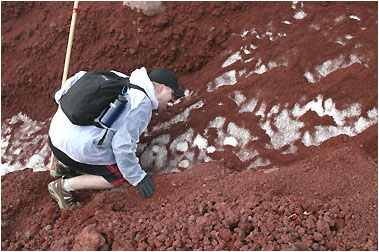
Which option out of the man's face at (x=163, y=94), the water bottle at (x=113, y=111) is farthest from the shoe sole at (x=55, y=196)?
the man's face at (x=163, y=94)

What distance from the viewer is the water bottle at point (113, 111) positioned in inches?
84.9

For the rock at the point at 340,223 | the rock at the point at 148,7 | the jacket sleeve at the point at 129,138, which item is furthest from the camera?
the rock at the point at 148,7

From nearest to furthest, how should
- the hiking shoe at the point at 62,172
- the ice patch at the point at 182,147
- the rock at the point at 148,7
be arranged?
the hiking shoe at the point at 62,172 → the ice patch at the point at 182,147 → the rock at the point at 148,7

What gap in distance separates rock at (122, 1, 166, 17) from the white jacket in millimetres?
1321

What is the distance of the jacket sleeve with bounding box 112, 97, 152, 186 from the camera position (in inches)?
87.4

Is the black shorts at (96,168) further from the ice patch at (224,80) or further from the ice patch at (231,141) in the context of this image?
the ice patch at (224,80)

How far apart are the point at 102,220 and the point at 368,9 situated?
115 inches

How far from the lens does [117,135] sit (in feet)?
7.26

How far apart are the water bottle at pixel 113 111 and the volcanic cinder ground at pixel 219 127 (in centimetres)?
61

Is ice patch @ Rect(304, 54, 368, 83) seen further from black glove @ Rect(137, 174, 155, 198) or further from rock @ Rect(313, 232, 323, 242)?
black glove @ Rect(137, 174, 155, 198)

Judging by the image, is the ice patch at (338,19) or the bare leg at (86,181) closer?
the bare leg at (86,181)

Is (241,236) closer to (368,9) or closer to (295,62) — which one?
(295,62)

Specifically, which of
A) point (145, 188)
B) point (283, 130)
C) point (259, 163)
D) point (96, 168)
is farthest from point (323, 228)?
point (96, 168)

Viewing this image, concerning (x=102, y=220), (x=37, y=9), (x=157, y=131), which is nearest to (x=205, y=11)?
(x=157, y=131)
